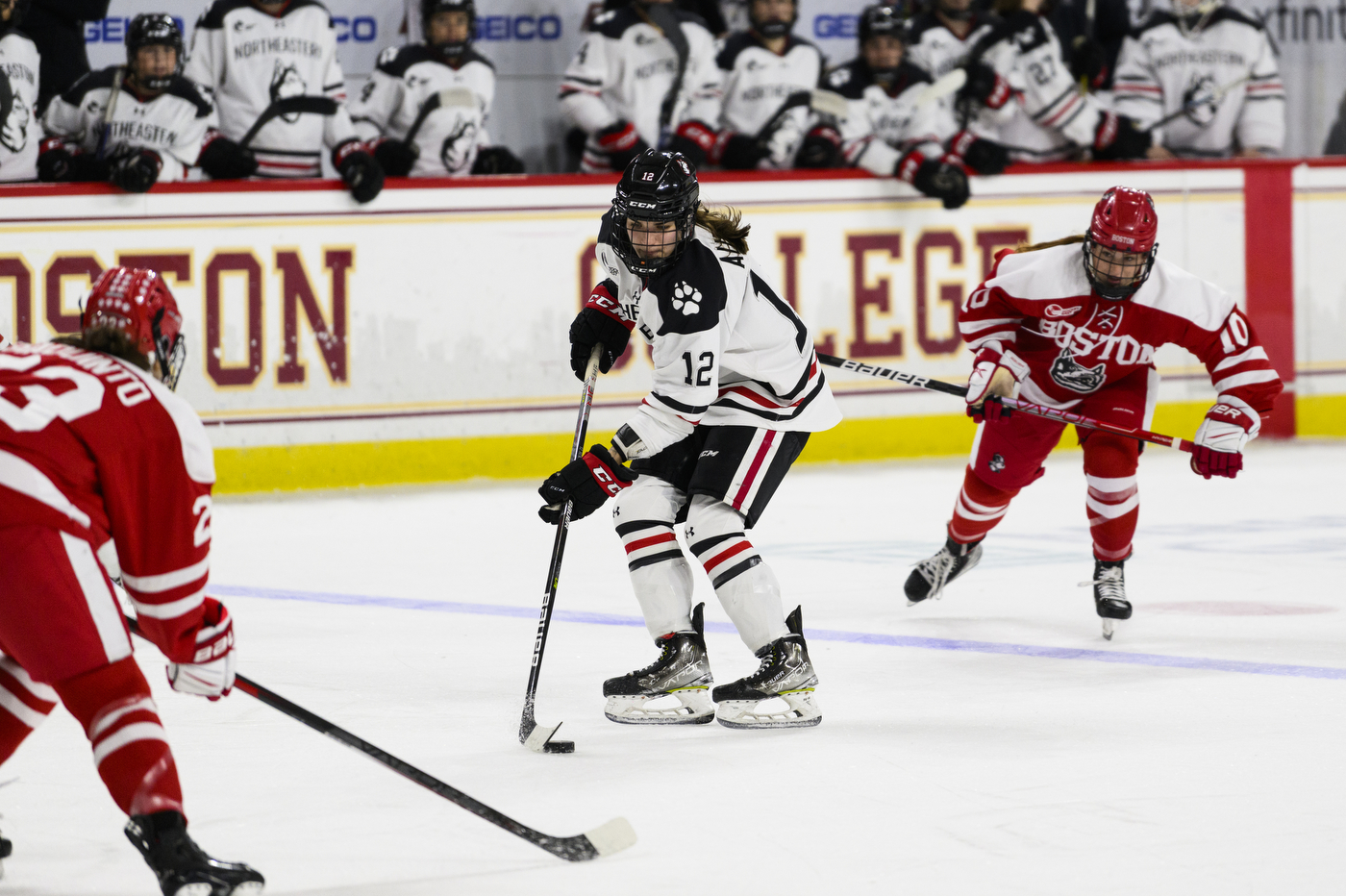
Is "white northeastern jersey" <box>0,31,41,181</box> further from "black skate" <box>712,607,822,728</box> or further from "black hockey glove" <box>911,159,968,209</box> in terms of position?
"black skate" <box>712,607,822,728</box>

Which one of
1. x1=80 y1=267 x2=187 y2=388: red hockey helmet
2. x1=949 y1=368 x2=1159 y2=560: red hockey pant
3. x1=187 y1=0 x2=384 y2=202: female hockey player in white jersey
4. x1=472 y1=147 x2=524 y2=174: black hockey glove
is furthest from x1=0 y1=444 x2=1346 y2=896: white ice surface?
x1=472 y1=147 x2=524 y2=174: black hockey glove

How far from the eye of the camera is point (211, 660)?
2428 millimetres

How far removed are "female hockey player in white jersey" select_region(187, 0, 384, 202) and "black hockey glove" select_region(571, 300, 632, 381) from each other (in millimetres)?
3790

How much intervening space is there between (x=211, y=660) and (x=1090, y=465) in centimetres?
291

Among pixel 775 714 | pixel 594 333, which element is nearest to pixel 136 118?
pixel 594 333

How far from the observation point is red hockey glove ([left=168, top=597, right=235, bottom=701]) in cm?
242

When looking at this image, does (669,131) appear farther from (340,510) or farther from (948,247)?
(340,510)

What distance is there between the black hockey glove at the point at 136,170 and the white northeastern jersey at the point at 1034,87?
12.9 feet

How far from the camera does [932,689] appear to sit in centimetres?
387

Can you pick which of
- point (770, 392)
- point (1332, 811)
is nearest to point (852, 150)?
point (770, 392)

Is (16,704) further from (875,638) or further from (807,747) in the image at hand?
(875,638)

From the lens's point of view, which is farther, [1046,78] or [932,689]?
[1046,78]

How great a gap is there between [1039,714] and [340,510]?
4.03m

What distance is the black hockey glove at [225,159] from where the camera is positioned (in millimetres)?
7402
